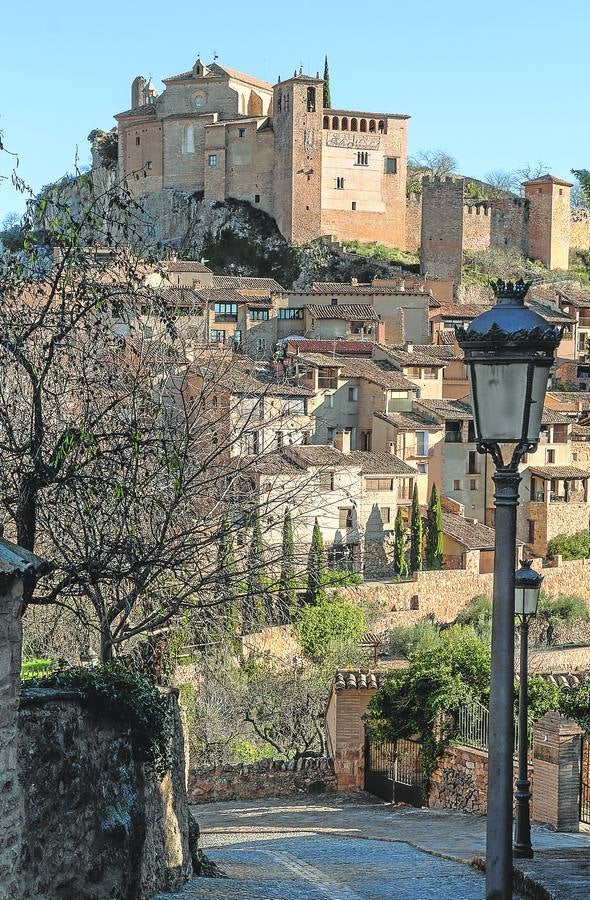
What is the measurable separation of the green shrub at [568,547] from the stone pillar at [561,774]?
38162 millimetres

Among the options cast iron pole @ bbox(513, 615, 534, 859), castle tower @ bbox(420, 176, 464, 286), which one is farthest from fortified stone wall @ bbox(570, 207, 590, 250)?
cast iron pole @ bbox(513, 615, 534, 859)

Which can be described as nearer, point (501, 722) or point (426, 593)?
point (501, 722)

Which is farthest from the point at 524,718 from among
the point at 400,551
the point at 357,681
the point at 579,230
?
the point at 579,230

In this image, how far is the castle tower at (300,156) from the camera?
78.9 meters

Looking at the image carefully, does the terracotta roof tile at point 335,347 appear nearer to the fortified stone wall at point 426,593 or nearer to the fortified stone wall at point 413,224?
the fortified stone wall at point 426,593

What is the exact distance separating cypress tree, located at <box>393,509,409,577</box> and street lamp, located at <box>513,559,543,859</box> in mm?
34063

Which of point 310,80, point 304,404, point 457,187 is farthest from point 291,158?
point 304,404

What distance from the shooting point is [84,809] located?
8.52m

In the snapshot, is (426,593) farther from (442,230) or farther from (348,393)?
(442,230)

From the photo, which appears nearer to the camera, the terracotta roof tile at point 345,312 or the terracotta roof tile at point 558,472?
the terracotta roof tile at point 558,472

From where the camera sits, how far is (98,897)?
Result: 8641 mm

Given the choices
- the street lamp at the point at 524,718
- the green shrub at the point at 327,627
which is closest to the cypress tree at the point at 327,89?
the green shrub at the point at 327,627

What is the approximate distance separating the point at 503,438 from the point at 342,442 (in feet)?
148

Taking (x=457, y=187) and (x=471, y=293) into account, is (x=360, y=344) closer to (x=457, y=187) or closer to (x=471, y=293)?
(x=471, y=293)
